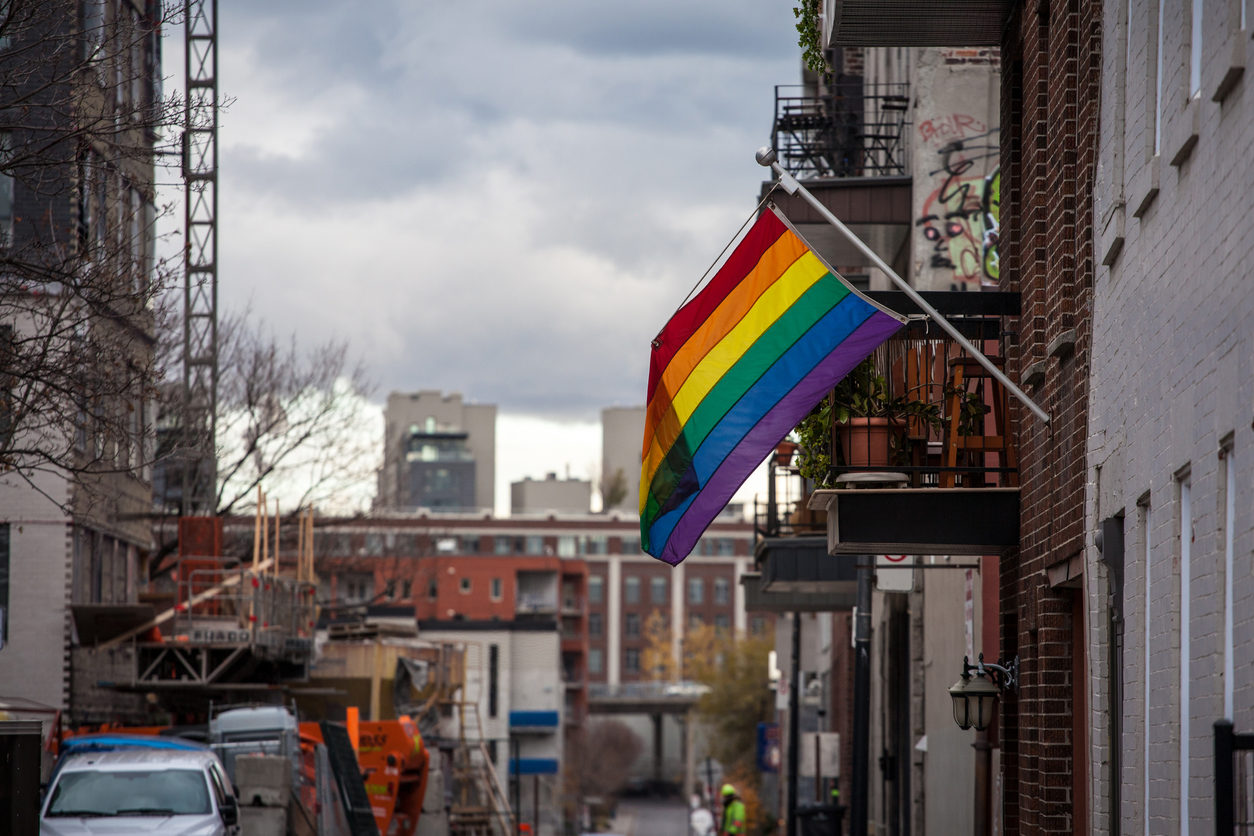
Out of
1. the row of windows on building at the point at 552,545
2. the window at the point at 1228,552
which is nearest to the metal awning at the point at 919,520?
the window at the point at 1228,552

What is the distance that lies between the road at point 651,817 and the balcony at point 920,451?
8106 centimetres

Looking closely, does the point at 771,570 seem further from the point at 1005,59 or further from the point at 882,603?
the point at 1005,59

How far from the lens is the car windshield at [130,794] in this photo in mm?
16797

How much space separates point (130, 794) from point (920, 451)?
A: 8998 millimetres

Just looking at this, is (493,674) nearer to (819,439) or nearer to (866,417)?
(819,439)

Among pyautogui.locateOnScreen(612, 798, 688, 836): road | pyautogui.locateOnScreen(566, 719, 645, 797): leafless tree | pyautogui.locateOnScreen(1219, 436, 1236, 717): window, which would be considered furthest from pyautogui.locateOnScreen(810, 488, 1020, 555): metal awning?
pyautogui.locateOnScreen(566, 719, 645, 797): leafless tree

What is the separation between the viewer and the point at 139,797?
17.0 metres

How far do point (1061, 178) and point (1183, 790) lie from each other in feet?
15.0

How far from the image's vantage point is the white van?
16.3 meters

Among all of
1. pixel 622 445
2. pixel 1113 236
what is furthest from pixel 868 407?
pixel 622 445

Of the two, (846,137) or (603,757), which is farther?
(603,757)

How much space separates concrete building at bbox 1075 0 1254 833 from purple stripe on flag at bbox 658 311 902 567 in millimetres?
1314

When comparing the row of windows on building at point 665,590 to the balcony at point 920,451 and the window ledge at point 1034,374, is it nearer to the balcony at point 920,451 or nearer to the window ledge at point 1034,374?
the balcony at point 920,451

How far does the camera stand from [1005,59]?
13.2 m
